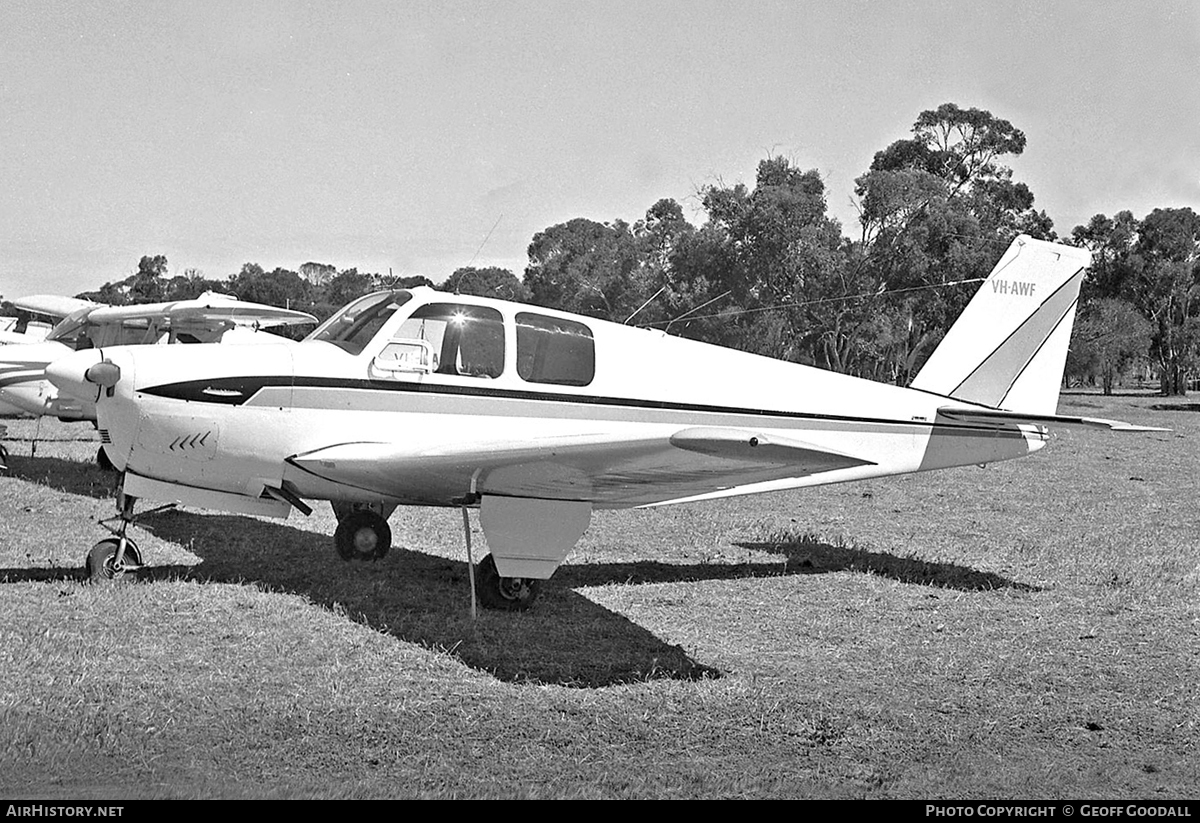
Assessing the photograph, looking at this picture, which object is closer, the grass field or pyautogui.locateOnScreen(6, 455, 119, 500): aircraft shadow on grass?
the grass field

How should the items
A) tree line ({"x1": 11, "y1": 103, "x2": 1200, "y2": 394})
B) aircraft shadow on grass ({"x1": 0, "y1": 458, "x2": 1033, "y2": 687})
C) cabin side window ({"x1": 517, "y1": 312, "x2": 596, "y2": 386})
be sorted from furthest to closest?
tree line ({"x1": 11, "y1": 103, "x2": 1200, "y2": 394}) < cabin side window ({"x1": 517, "y1": 312, "x2": 596, "y2": 386}) < aircraft shadow on grass ({"x1": 0, "y1": 458, "x2": 1033, "y2": 687})

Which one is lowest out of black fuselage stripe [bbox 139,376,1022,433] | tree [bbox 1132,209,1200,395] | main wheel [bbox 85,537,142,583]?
main wheel [bbox 85,537,142,583]

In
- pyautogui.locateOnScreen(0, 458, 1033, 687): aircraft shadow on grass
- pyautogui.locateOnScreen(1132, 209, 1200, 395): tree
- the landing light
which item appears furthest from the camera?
pyautogui.locateOnScreen(1132, 209, 1200, 395): tree

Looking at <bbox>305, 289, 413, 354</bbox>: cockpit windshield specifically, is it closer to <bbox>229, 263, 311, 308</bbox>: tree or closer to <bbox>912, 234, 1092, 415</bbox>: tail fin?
<bbox>912, 234, 1092, 415</bbox>: tail fin

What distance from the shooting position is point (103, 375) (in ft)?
22.6

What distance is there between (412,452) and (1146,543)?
24.4ft

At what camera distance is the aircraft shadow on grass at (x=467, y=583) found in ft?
19.6

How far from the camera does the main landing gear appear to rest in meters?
8.68

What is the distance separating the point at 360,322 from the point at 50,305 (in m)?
18.3

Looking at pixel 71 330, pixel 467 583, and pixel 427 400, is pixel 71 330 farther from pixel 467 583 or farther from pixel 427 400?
pixel 427 400

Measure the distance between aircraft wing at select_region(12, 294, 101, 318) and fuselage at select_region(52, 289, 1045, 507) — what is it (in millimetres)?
17084

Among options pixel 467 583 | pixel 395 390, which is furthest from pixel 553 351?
pixel 467 583

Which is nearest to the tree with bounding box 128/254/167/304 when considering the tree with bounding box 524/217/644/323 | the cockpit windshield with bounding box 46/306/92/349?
the tree with bounding box 524/217/644/323

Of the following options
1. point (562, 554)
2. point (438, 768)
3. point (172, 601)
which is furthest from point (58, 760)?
point (562, 554)
